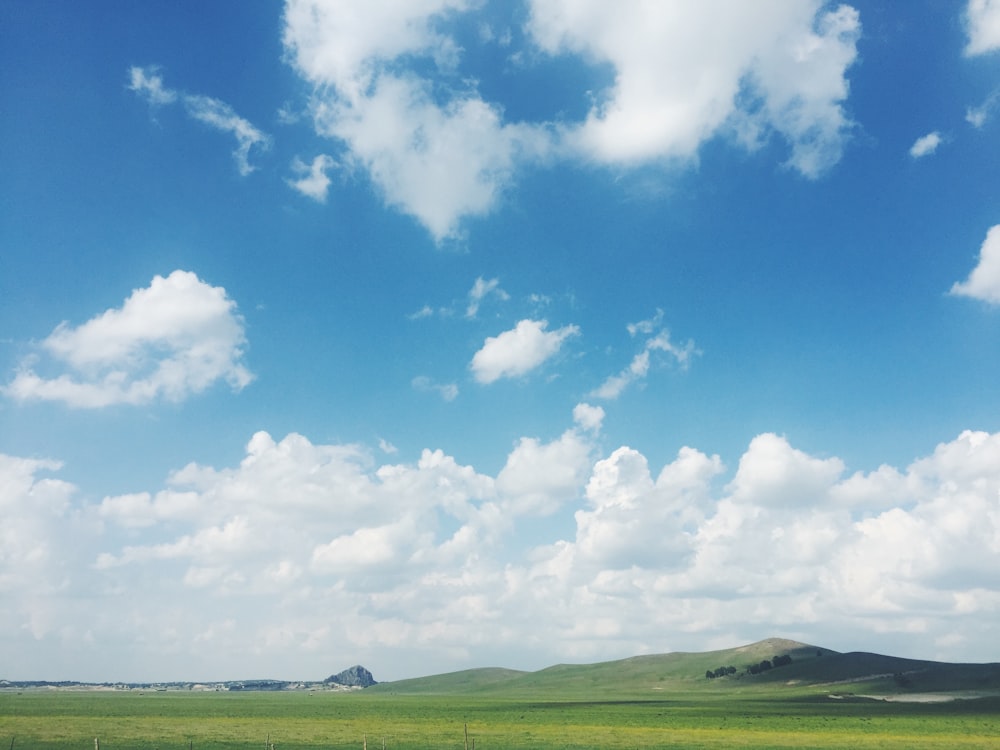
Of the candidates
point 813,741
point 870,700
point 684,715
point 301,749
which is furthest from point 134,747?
point 870,700

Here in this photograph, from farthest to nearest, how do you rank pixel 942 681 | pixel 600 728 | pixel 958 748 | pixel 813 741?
pixel 942 681, pixel 600 728, pixel 813 741, pixel 958 748

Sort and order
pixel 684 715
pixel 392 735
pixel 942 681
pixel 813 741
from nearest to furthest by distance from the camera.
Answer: pixel 813 741 → pixel 392 735 → pixel 684 715 → pixel 942 681

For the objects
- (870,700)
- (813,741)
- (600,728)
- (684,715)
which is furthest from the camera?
(870,700)

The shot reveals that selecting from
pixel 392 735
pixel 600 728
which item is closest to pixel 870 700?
pixel 600 728

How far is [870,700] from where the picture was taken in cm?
14438

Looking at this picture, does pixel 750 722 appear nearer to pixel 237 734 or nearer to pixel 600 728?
pixel 600 728

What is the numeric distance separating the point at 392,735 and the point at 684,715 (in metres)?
53.2

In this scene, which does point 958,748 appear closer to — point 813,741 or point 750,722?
point 813,741

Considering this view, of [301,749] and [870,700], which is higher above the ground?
[301,749]

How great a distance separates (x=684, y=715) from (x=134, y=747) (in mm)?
79365

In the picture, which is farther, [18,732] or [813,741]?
[18,732]

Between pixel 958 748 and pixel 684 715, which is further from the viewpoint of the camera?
pixel 684 715

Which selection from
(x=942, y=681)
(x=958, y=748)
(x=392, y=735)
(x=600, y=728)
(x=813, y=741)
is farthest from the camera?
(x=942, y=681)

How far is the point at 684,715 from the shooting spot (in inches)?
4355
